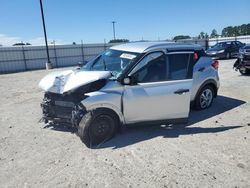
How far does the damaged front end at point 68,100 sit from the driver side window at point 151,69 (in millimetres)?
662

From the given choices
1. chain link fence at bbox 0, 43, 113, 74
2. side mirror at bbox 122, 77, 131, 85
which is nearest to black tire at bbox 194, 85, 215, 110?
side mirror at bbox 122, 77, 131, 85

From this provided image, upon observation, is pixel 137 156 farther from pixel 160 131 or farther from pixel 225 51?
pixel 225 51

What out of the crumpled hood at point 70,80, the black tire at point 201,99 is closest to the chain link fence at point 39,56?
the black tire at point 201,99

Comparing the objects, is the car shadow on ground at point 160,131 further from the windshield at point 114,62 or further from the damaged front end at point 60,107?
the windshield at point 114,62

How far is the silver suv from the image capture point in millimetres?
4426

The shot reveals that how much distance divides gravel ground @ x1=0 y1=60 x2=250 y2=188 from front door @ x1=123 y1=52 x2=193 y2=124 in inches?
16.6

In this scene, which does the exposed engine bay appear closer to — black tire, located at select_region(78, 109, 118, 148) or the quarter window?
black tire, located at select_region(78, 109, 118, 148)

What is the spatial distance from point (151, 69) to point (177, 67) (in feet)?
2.10

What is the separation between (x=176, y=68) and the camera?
511 centimetres

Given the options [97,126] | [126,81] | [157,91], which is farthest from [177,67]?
[97,126]

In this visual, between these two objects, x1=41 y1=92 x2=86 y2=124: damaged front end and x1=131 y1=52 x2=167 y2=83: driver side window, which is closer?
x1=41 y1=92 x2=86 y2=124: damaged front end

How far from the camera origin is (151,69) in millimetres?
4828

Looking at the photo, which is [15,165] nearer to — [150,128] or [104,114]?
[104,114]

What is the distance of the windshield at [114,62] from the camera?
4828 millimetres
